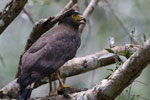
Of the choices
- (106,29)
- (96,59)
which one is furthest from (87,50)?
(96,59)

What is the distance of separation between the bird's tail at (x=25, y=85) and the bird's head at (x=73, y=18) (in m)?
1.42

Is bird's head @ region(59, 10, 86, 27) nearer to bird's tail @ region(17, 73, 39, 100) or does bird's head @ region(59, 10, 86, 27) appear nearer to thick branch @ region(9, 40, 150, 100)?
bird's tail @ region(17, 73, 39, 100)

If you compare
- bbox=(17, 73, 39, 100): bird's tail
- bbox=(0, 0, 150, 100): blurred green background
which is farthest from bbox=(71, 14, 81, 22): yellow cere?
bbox=(0, 0, 150, 100): blurred green background

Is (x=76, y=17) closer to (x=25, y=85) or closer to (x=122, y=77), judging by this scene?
(x=25, y=85)

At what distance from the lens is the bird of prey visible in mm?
3688

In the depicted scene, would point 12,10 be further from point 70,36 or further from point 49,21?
point 70,36

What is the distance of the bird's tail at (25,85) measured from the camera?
3.57m

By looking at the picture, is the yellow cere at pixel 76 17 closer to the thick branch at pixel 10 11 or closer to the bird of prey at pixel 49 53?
the bird of prey at pixel 49 53

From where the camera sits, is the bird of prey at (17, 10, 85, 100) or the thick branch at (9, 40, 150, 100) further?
the bird of prey at (17, 10, 85, 100)

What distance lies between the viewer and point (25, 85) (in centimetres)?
361

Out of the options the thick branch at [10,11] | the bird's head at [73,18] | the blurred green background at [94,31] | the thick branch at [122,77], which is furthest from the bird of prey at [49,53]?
the blurred green background at [94,31]

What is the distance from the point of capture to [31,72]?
3758 mm

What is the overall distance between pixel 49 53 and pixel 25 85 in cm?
61

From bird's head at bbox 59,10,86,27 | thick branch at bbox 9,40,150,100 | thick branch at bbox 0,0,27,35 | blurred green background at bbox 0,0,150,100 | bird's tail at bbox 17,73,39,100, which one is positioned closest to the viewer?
thick branch at bbox 9,40,150,100
